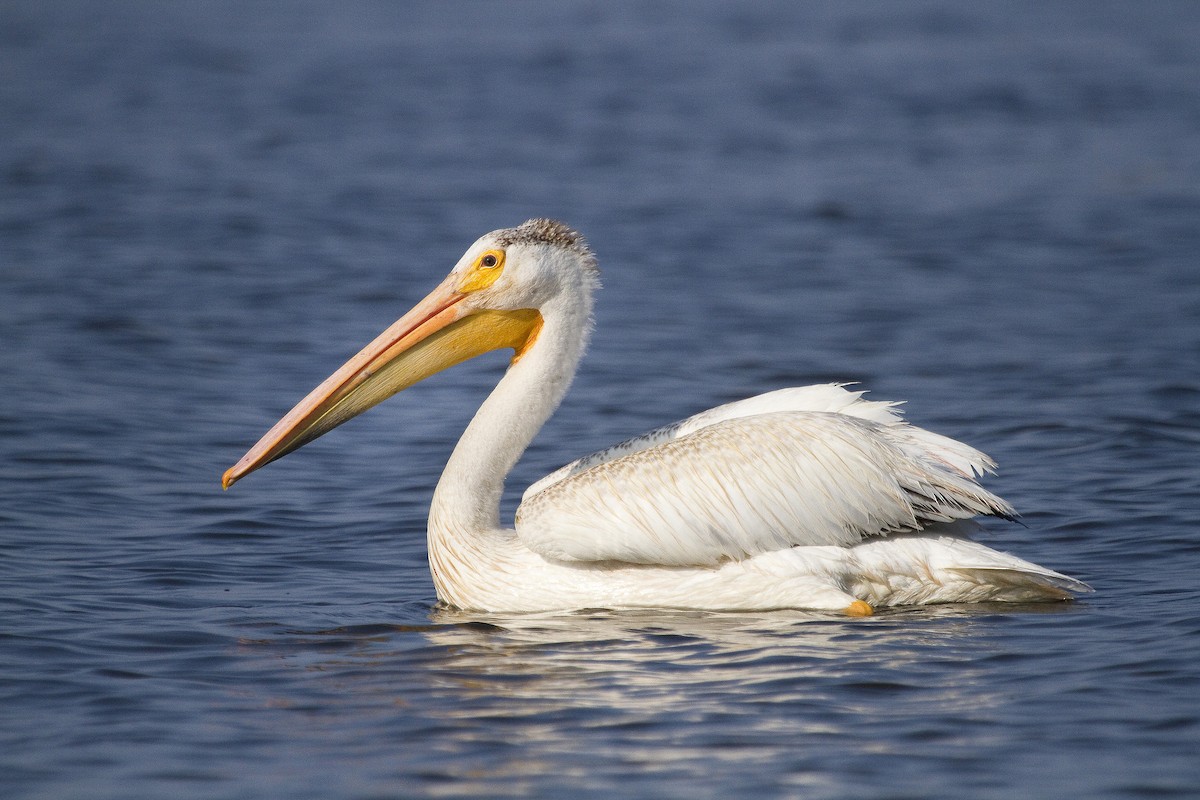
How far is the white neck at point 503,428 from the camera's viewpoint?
16.5 feet

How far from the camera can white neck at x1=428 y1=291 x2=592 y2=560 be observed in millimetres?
5043

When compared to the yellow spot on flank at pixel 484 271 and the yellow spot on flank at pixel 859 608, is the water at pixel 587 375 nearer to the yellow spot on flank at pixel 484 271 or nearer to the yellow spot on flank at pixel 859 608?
the yellow spot on flank at pixel 859 608

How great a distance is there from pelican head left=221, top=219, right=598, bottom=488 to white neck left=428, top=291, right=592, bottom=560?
5cm

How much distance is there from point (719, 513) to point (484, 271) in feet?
3.67

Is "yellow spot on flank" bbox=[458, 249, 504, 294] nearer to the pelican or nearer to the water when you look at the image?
the pelican

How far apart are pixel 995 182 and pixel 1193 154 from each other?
6.74 ft

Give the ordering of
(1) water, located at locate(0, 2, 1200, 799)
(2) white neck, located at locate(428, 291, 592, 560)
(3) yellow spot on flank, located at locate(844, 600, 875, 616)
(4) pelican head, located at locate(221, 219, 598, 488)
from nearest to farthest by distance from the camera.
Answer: (1) water, located at locate(0, 2, 1200, 799)
(3) yellow spot on flank, located at locate(844, 600, 875, 616)
(2) white neck, located at locate(428, 291, 592, 560)
(4) pelican head, located at locate(221, 219, 598, 488)

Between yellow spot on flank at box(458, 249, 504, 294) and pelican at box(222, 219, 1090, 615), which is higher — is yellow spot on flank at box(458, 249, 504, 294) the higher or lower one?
the higher one

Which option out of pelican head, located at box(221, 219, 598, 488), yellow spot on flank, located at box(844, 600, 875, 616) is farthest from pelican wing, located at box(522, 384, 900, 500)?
yellow spot on flank, located at box(844, 600, 875, 616)

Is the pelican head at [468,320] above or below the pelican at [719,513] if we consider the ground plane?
above

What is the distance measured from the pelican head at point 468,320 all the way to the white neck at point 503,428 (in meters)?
0.05

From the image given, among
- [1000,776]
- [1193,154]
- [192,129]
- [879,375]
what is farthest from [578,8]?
[1000,776]

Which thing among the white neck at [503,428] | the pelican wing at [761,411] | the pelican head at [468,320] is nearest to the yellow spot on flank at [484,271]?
the pelican head at [468,320]

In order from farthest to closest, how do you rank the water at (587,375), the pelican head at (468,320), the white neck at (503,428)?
the pelican head at (468,320), the white neck at (503,428), the water at (587,375)
